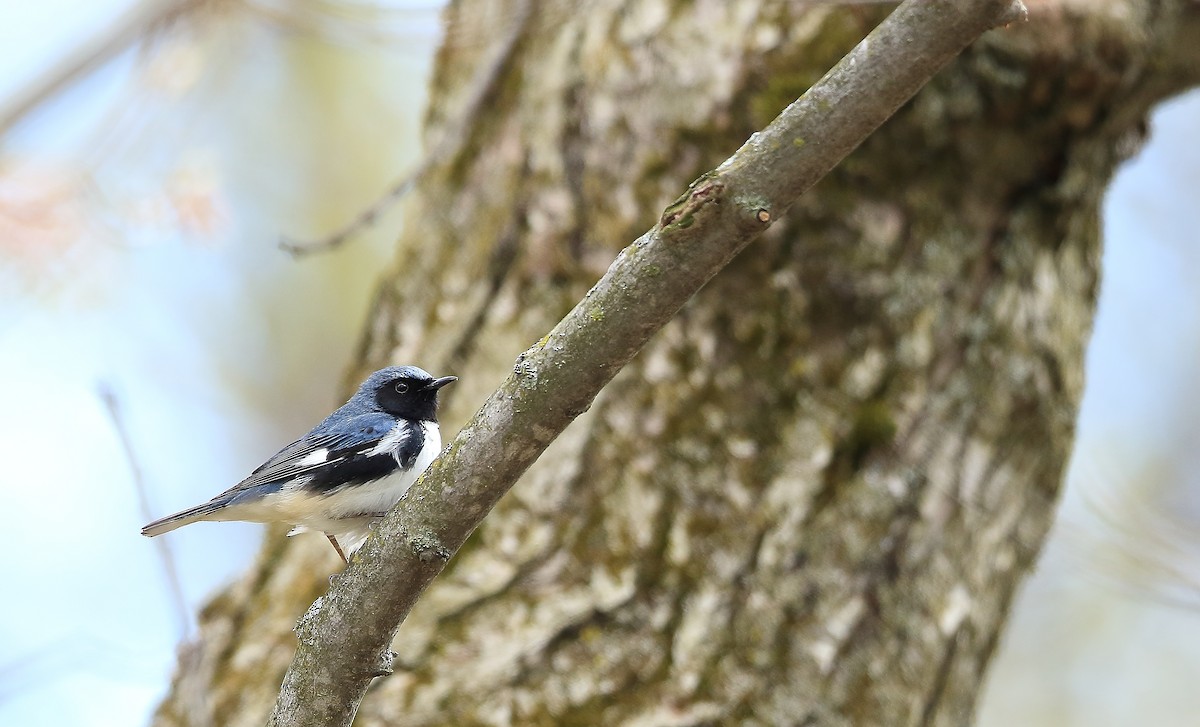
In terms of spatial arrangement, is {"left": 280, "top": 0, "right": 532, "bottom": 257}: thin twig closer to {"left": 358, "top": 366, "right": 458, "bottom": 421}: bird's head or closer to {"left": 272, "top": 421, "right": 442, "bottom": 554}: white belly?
{"left": 358, "top": 366, "right": 458, "bottom": 421}: bird's head

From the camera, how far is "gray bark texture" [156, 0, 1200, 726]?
3406 mm

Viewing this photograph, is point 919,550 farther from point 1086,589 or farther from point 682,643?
point 1086,589

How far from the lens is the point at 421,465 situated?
3439mm

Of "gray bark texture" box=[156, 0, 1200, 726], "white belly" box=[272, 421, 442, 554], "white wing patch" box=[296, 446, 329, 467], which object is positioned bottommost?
"gray bark texture" box=[156, 0, 1200, 726]

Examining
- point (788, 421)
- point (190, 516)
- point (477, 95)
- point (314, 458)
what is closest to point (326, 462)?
point (314, 458)

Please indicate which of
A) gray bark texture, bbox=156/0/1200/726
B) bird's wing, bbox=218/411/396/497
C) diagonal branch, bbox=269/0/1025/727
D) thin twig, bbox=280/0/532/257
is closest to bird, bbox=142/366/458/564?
bird's wing, bbox=218/411/396/497

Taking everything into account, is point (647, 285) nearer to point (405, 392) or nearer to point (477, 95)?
point (405, 392)

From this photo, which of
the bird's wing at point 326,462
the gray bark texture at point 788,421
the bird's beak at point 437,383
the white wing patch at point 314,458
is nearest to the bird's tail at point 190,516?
the bird's wing at point 326,462

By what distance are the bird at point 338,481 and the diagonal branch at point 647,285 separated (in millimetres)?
1375

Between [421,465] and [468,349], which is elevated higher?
[468,349]

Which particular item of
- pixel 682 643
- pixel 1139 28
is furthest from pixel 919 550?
pixel 1139 28

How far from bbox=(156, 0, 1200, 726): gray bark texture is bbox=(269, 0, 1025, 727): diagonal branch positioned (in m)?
1.52

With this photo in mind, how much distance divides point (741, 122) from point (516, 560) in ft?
5.51

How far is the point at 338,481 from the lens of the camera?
3.32 m
